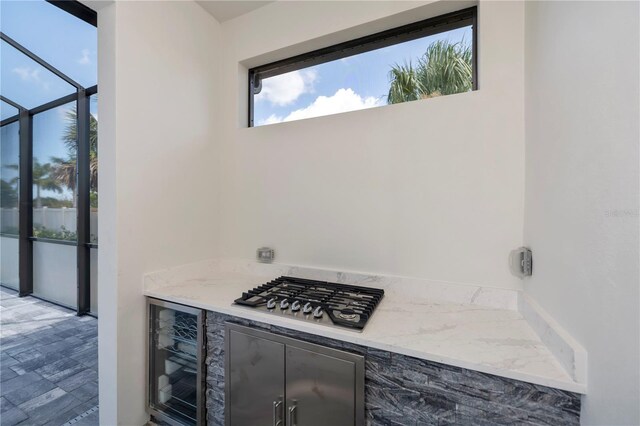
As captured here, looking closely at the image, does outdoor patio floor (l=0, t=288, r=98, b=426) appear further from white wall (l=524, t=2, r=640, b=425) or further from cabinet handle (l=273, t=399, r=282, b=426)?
white wall (l=524, t=2, r=640, b=425)

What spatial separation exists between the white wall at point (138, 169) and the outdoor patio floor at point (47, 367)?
47 centimetres

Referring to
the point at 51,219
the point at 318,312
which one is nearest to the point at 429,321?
the point at 318,312

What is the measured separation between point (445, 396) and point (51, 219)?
15.3 feet

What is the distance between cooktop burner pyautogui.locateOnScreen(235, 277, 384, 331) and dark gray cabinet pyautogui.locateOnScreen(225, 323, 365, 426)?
0.12 metres

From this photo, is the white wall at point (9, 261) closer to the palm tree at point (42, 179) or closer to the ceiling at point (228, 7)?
the palm tree at point (42, 179)

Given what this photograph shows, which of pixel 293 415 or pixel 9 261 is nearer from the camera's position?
pixel 293 415

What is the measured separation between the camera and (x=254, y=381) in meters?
1.32

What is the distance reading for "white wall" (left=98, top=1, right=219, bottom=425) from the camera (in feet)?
4.98

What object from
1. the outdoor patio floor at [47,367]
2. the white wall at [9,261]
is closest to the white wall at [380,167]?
the outdoor patio floor at [47,367]

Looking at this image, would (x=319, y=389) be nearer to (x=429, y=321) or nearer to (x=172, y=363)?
(x=429, y=321)

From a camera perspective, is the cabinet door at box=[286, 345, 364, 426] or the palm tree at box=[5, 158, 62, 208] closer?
the cabinet door at box=[286, 345, 364, 426]

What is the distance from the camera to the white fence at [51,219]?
305cm

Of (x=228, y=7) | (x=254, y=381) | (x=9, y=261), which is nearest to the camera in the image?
(x=254, y=381)

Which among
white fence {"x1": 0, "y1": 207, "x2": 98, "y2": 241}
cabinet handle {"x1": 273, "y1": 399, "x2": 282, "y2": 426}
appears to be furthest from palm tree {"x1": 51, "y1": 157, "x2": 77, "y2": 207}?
cabinet handle {"x1": 273, "y1": 399, "x2": 282, "y2": 426}
